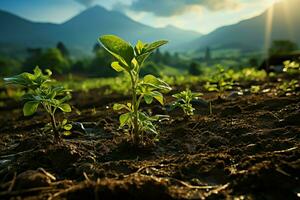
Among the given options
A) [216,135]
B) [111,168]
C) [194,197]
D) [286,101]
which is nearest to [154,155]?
[111,168]

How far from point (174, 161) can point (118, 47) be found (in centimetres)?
112

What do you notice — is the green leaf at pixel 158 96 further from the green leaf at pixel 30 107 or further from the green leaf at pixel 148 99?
the green leaf at pixel 30 107

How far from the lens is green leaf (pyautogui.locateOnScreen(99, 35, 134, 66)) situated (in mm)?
2976

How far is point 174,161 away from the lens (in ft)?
9.40

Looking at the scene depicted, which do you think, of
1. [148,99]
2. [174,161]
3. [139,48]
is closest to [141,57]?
[139,48]

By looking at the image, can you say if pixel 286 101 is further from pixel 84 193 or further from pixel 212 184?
pixel 84 193

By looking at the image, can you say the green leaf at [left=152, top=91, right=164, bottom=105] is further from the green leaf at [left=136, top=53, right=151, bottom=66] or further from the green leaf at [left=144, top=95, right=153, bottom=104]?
the green leaf at [left=136, top=53, right=151, bottom=66]

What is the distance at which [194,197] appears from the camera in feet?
7.23

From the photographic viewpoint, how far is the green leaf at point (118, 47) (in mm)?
2976

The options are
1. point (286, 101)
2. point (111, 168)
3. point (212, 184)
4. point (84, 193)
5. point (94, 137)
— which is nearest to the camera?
point (84, 193)

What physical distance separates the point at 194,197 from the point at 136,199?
384 millimetres

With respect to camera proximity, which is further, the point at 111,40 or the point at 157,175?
the point at 111,40

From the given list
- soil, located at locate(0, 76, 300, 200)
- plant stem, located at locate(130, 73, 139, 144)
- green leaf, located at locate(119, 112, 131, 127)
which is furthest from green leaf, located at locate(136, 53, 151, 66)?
soil, located at locate(0, 76, 300, 200)

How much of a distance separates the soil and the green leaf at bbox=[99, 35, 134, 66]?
2.91ft
